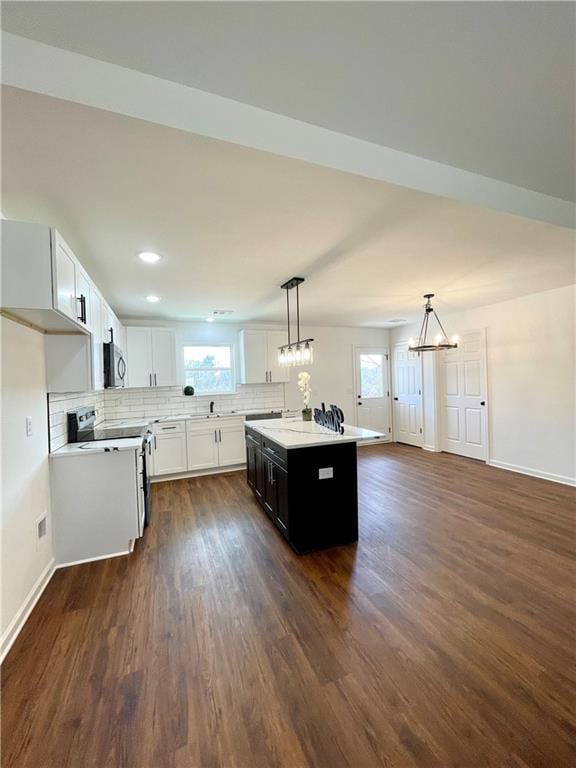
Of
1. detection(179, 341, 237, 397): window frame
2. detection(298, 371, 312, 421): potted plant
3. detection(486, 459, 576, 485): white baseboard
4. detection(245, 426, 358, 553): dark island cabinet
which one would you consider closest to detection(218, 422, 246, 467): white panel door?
detection(179, 341, 237, 397): window frame

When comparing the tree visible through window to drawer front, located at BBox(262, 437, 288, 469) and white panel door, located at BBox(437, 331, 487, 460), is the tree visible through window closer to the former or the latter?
drawer front, located at BBox(262, 437, 288, 469)

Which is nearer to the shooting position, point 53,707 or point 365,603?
point 53,707

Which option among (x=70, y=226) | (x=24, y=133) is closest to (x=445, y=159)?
(x=24, y=133)

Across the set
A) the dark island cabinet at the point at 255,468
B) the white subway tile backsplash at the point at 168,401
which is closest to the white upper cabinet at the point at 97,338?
the white subway tile backsplash at the point at 168,401

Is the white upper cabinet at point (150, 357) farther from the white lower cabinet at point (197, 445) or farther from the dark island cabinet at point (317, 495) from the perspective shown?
the dark island cabinet at point (317, 495)

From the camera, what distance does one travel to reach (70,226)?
2137 mm

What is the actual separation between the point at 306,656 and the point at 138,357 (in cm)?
442

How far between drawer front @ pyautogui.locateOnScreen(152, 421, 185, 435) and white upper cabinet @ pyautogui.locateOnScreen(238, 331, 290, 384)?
1333 millimetres

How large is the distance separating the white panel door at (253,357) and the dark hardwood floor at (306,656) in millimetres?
3045

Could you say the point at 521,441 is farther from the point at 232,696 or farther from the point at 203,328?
the point at 203,328

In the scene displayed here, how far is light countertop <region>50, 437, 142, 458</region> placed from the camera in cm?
263

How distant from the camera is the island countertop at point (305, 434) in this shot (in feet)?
8.87

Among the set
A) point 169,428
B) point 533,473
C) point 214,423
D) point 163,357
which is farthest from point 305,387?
point 533,473

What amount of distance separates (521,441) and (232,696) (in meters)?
4.86
